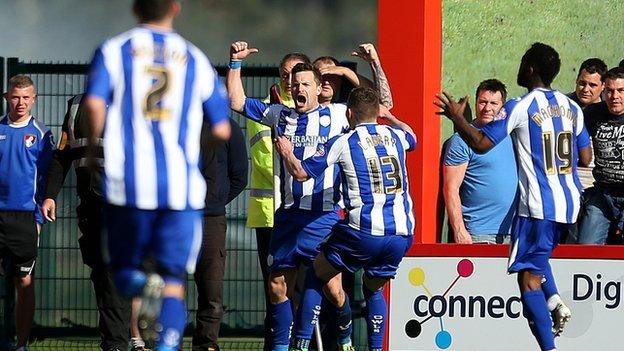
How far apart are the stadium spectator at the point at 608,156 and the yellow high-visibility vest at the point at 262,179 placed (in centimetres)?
244

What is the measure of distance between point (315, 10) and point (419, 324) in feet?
37.3

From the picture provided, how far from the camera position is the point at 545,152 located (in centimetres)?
1093

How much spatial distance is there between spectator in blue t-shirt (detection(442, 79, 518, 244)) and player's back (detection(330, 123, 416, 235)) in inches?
68.5

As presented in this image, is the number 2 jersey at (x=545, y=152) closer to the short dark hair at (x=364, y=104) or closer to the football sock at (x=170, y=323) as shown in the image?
the short dark hair at (x=364, y=104)

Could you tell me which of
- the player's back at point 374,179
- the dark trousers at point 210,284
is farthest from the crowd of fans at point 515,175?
the dark trousers at point 210,284

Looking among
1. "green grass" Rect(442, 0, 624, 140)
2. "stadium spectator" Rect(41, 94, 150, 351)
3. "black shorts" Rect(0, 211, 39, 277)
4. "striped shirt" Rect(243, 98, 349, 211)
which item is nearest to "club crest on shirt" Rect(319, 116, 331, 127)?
"striped shirt" Rect(243, 98, 349, 211)

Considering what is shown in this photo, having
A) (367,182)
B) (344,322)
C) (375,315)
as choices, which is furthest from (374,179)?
(344,322)

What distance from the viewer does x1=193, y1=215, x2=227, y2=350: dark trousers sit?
1226 centimetres

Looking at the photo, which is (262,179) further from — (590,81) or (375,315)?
(590,81)

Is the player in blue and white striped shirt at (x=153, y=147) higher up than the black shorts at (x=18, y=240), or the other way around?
the player in blue and white striped shirt at (x=153, y=147)

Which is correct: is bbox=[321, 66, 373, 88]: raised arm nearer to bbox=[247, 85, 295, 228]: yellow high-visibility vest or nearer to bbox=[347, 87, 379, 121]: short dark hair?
bbox=[247, 85, 295, 228]: yellow high-visibility vest

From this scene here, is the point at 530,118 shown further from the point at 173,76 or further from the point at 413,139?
the point at 173,76

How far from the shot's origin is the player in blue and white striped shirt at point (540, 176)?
10.9 metres

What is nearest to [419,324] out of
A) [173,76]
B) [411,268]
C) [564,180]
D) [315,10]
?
[411,268]
